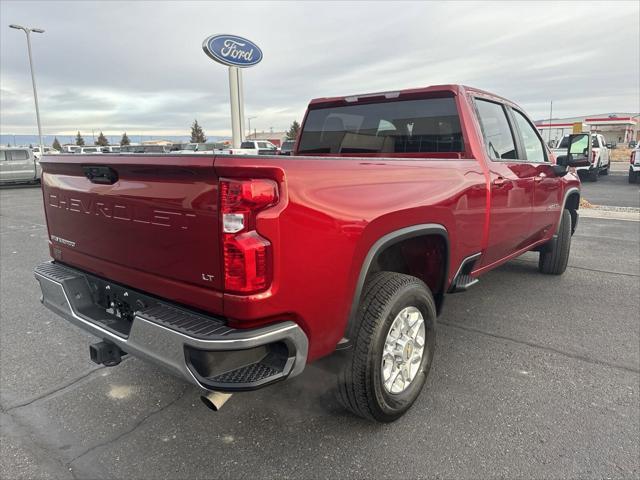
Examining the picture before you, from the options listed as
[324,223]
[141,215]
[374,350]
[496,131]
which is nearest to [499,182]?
[496,131]

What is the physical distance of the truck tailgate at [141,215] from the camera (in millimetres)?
1942

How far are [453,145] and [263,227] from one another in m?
2.26

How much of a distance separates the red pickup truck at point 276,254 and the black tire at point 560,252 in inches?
85.6

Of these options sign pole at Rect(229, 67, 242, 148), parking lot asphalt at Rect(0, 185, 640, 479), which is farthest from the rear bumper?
sign pole at Rect(229, 67, 242, 148)

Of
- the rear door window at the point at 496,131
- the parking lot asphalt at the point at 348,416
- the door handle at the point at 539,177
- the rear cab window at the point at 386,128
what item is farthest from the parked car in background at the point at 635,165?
the rear cab window at the point at 386,128

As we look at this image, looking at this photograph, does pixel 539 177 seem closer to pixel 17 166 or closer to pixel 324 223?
pixel 324 223

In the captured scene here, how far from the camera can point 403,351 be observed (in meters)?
2.69

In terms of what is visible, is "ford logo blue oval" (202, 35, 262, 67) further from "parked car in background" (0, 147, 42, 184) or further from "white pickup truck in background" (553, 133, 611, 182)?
"white pickup truck in background" (553, 133, 611, 182)

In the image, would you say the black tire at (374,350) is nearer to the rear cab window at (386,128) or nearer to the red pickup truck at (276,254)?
the red pickup truck at (276,254)

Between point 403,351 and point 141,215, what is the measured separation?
161 centimetres

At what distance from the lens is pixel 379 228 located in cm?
238

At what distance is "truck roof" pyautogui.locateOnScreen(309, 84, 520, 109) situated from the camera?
3578mm

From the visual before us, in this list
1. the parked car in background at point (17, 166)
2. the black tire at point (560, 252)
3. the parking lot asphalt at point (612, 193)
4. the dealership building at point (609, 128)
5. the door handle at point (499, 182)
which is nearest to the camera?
the door handle at point (499, 182)

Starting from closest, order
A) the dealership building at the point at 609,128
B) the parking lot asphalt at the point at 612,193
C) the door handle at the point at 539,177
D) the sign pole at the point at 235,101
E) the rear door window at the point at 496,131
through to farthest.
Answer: the rear door window at the point at 496,131 → the door handle at the point at 539,177 → the parking lot asphalt at the point at 612,193 → the sign pole at the point at 235,101 → the dealership building at the point at 609,128
